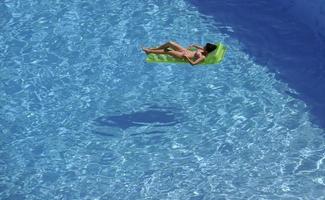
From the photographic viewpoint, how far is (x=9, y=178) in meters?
8.68

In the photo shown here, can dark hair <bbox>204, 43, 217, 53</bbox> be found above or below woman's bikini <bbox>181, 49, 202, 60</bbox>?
above

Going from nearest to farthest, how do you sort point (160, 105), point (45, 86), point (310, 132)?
point (310, 132), point (160, 105), point (45, 86)

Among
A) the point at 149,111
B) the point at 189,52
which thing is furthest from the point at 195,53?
the point at 149,111

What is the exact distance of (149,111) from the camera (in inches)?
383

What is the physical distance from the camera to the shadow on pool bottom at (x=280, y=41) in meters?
10.2

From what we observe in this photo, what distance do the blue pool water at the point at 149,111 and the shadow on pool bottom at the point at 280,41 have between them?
1.3 inches

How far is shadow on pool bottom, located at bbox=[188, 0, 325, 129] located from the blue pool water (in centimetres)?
3

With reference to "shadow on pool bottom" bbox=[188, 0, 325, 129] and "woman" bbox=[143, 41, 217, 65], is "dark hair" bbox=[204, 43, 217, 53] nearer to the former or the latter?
"woman" bbox=[143, 41, 217, 65]

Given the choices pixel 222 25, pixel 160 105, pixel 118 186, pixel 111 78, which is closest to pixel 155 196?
pixel 118 186

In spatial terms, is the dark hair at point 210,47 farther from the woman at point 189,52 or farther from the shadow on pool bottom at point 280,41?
the shadow on pool bottom at point 280,41

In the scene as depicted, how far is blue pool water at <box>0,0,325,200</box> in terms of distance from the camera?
855 centimetres

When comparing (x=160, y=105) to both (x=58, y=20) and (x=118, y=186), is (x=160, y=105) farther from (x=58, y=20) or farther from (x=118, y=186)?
(x=58, y=20)

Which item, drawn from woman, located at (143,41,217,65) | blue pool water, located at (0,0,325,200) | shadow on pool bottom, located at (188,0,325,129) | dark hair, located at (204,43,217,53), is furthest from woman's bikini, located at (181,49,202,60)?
shadow on pool bottom, located at (188,0,325,129)

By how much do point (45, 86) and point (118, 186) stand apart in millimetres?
2651
